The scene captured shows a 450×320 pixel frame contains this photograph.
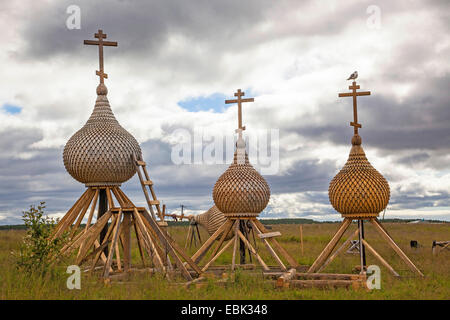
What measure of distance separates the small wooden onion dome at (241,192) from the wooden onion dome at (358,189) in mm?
2552

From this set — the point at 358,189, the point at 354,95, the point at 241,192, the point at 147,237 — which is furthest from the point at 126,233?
the point at 354,95

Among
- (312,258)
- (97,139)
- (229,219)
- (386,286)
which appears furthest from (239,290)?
(312,258)

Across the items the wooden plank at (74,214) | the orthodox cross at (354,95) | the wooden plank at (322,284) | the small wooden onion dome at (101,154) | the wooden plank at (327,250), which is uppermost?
the orthodox cross at (354,95)

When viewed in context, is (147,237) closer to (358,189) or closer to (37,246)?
(37,246)

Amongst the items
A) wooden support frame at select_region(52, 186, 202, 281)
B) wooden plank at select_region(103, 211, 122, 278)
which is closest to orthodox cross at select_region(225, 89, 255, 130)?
wooden support frame at select_region(52, 186, 202, 281)

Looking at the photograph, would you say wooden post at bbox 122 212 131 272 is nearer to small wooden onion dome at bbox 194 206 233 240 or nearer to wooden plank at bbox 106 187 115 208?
wooden plank at bbox 106 187 115 208

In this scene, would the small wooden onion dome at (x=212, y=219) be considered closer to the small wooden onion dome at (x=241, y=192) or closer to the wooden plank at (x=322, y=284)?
the small wooden onion dome at (x=241, y=192)

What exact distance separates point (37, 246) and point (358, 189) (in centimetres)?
946

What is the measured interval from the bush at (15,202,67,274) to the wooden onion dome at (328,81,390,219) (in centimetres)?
849

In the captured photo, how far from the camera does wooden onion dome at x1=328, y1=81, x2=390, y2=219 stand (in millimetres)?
15391

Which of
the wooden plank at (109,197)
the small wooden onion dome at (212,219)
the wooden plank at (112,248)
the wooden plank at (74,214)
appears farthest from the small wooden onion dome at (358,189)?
the wooden plank at (74,214)

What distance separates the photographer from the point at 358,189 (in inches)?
606

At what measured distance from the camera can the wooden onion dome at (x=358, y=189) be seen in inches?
606
